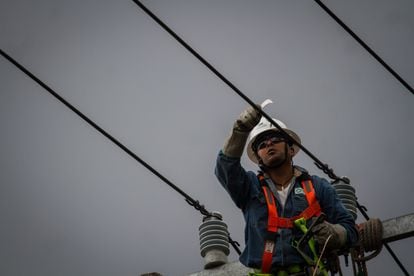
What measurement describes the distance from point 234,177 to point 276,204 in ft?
1.22

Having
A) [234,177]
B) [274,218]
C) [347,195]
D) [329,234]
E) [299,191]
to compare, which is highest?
[347,195]

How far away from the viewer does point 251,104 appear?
5504 mm

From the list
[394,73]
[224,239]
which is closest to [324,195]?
[394,73]

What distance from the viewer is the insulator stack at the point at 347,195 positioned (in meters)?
6.96

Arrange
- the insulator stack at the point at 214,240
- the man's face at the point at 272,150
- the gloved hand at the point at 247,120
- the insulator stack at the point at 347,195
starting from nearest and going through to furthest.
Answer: the gloved hand at the point at 247,120 < the man's face at the point at 272,150 < the insulator stack at the point at 214,240 < the insulator stack at the point at 347,195

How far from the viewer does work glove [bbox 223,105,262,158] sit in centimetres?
549

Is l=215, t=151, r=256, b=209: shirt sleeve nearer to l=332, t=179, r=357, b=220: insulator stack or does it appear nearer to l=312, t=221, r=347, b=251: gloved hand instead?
l=312, t=221, r=347, b=251: gloved hand

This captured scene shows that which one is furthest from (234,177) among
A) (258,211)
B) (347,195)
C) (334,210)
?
(347,195)

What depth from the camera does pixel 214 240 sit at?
274 inches

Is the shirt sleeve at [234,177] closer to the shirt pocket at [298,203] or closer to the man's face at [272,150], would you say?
the man's face at [272,150]

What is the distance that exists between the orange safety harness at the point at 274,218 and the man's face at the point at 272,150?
0.32m

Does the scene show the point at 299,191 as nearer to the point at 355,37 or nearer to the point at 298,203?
the point at 298,203

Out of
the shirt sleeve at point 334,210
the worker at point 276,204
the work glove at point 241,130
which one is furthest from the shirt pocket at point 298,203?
the work glove at point 241,130

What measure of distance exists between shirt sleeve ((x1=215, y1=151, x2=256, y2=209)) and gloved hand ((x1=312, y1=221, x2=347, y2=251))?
2.38 feet
